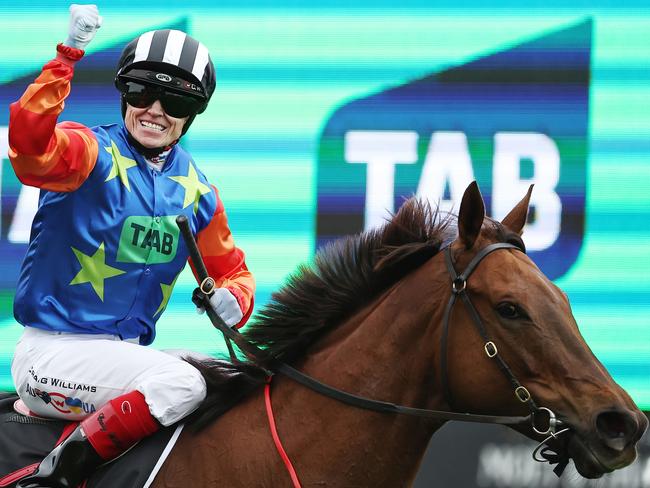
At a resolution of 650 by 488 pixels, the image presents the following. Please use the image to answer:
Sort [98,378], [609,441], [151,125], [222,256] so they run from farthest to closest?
1. [222,256]
2. [151,125]
3. [98,378]
4. [609,441]

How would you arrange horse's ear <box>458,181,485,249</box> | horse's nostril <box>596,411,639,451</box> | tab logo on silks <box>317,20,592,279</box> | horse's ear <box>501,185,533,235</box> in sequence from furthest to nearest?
1. tab logo on silks <box>317,20,592,279</box>
2. horse's ear <box>501,185,533,235</box>
3. horse's ear <box>458,181,485,249</box>
4. horse's nostril <box>596,411,639,451</box>

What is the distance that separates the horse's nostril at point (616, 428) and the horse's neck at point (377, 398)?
1.38 ft

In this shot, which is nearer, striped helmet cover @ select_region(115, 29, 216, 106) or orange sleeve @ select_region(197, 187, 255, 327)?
striped helmet cover @ select_region(115, 29, 216, 106)

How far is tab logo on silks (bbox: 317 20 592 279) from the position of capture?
4512 mm

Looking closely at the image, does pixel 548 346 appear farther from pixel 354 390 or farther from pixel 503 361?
pixel 354 390

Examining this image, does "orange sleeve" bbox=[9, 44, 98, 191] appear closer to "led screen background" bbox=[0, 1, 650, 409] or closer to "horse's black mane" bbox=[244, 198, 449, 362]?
"horse's black mane" bbox=[244, 198, 449, 362]

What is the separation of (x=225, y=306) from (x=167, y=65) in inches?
29.0

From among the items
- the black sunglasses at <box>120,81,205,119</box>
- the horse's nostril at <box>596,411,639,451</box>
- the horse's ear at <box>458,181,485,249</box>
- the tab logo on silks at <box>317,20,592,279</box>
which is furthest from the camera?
the tab logo on silks at <box>317,20,592,279</box>

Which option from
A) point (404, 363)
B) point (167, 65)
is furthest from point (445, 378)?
point (167, 65)

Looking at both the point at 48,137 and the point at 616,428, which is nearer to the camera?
the point at 616,428

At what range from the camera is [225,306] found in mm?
2746

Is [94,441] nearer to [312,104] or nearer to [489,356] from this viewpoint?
[489,356]

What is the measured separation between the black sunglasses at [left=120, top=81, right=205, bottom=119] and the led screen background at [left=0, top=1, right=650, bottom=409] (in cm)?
179

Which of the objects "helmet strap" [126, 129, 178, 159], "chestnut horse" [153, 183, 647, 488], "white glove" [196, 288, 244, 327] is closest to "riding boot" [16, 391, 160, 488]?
"chestnut horse" [153, 183, 647, 488]
